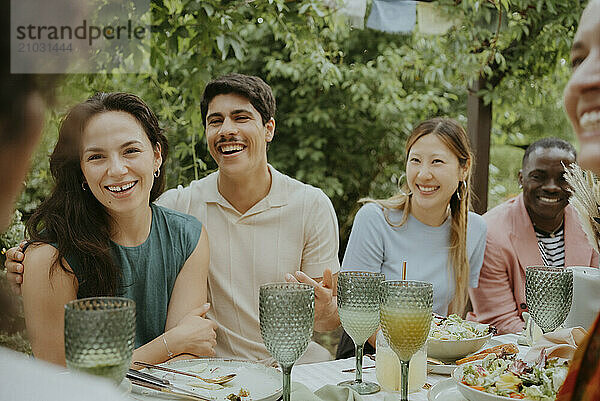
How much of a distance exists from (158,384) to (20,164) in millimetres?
986

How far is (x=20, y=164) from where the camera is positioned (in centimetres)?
29

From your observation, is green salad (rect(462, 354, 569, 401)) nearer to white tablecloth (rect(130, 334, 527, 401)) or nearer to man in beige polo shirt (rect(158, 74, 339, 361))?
white tablecloth (rect(130, 334, 527, 401))

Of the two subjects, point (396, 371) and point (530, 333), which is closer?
point (396, 371)

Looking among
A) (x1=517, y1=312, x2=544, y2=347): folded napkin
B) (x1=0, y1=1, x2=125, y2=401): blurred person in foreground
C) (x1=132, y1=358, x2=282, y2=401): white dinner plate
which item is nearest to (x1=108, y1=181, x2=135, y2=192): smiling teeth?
(x1=132, y1=358, x2=282, y2=401): white dinner plate

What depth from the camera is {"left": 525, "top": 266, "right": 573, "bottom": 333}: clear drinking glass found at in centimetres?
141

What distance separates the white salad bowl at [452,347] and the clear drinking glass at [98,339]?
2.59 feet

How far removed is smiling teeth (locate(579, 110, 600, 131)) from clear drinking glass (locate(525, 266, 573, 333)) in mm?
868

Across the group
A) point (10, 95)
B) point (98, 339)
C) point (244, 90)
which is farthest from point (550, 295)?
point (10, 95)

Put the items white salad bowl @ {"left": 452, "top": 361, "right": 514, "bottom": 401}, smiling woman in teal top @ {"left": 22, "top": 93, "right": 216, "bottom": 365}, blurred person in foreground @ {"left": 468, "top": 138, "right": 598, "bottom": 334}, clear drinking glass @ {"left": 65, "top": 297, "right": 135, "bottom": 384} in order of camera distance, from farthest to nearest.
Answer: blurred person in foreground @ {"left": 468, "top": 138, "right": 598, "bottom": 334}
smiling woman in teal top @ {"left": 22, "top": 93, "right": 216, "bottom": 365}
white salad bowl @ {"left": 452, "top": 361, "right": 514, "bottom": 401}
clear drinking glass @ {"left": 65, "top": 297, "right": 135, "bottom": 384}

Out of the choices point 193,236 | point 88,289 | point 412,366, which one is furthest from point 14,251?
point 412,366

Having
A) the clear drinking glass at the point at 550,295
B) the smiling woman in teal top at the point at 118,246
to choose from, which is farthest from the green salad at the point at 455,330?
the smiling woman in teal top at the point at 118,246

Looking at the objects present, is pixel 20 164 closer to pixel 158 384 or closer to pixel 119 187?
pixel 158 384

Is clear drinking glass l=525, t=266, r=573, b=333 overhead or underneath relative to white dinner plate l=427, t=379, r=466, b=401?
overhead

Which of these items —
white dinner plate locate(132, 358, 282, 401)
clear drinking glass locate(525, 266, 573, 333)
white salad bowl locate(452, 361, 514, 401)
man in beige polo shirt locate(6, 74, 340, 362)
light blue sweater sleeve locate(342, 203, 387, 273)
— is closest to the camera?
white salad bowl locate(452, 361, 514, 401)
